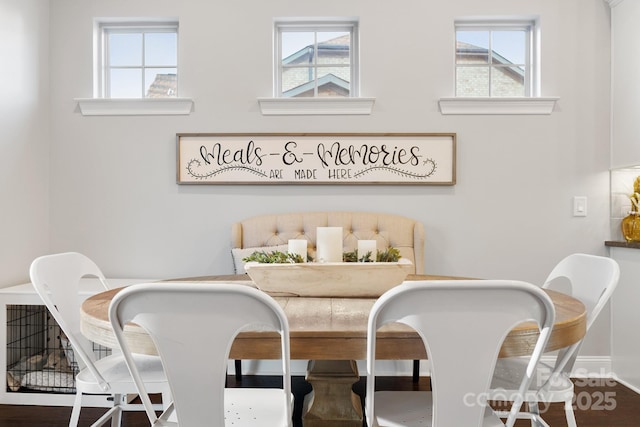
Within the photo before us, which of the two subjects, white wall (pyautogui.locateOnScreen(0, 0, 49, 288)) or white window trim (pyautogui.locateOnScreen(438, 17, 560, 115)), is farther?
white window trim (pyautogui.locateOnScreen(438, 17, 560, 115))

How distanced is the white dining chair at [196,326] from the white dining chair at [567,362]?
32.7 inches

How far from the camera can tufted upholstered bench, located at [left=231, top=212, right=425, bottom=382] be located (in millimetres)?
2590

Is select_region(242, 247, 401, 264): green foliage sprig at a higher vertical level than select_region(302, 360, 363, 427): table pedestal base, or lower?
higher

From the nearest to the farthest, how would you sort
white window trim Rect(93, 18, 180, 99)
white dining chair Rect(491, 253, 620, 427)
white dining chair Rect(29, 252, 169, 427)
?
white dining chair Rect(491, 253, 620, 427) < white dining chair Rect(29, 252, 169, 427) < white window trim Rect(93, 18, 180, 99)

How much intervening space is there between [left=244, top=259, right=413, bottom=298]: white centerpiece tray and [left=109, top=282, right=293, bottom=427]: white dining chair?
47cm

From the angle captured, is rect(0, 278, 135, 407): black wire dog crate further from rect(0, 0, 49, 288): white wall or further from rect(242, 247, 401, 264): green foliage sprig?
rect(242, 247, 401, 264): green foliage sprig

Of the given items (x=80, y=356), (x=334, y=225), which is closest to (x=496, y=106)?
(x=334, y=225)

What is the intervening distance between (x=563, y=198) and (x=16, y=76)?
3.21m

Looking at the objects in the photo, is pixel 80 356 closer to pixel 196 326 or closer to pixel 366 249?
pixel 196 326

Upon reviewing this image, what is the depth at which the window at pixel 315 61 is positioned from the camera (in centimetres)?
287

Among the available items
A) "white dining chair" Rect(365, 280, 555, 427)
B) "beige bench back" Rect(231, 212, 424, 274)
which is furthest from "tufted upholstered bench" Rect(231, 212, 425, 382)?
"white dining chair" Rect(365, 280, 555, 427)

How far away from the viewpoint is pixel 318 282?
4.88ft

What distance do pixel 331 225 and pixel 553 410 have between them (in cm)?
147

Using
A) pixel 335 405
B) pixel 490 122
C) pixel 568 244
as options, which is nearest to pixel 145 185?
pixel 335 405
